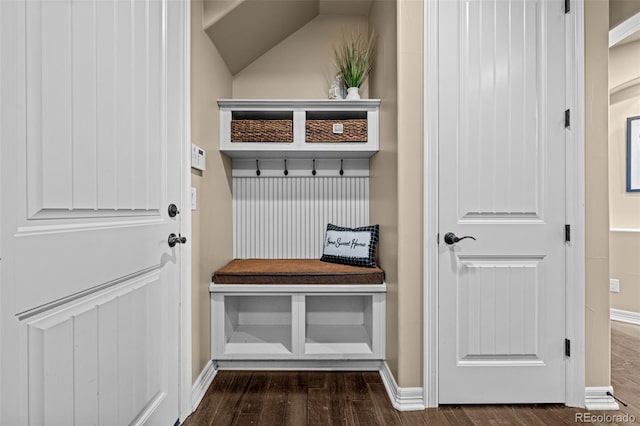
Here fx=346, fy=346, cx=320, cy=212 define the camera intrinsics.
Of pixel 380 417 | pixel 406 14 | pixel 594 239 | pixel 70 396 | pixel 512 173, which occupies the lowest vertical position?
pixel 380 417

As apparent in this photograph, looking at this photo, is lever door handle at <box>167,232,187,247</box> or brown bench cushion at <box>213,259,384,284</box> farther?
brown bench cushion at <box>213,259,384,284</box>

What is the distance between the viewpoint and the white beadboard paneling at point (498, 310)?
183 cm

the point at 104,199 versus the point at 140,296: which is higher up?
the point at 104,199

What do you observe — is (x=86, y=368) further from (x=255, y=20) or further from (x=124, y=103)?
(x=255, y=20)

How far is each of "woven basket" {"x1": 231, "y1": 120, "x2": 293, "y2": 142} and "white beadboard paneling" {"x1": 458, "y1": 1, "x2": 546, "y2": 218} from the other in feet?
3.68

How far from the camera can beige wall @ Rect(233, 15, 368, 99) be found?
279cm

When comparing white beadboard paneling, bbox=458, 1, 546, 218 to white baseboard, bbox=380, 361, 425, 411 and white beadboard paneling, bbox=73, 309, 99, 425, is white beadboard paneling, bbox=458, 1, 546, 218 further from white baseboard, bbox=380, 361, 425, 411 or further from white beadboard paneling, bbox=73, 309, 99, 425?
white beadboard paneling, bbox=73, 309, 99, 425

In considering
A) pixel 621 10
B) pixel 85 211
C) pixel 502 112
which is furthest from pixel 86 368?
pixel 621 10

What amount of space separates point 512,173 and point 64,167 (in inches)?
76.0

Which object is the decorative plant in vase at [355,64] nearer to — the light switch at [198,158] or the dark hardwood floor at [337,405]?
the light switch at [198,158]

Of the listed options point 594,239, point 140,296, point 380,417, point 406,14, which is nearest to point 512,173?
point 594,239

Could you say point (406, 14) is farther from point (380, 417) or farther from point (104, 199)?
point (380, 417)

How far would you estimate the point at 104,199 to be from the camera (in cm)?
106

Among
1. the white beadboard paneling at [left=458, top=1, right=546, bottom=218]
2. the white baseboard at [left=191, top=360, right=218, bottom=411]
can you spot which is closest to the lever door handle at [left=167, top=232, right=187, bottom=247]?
the white baseboard at [left=191, top=360, right=218, bottom=411]
